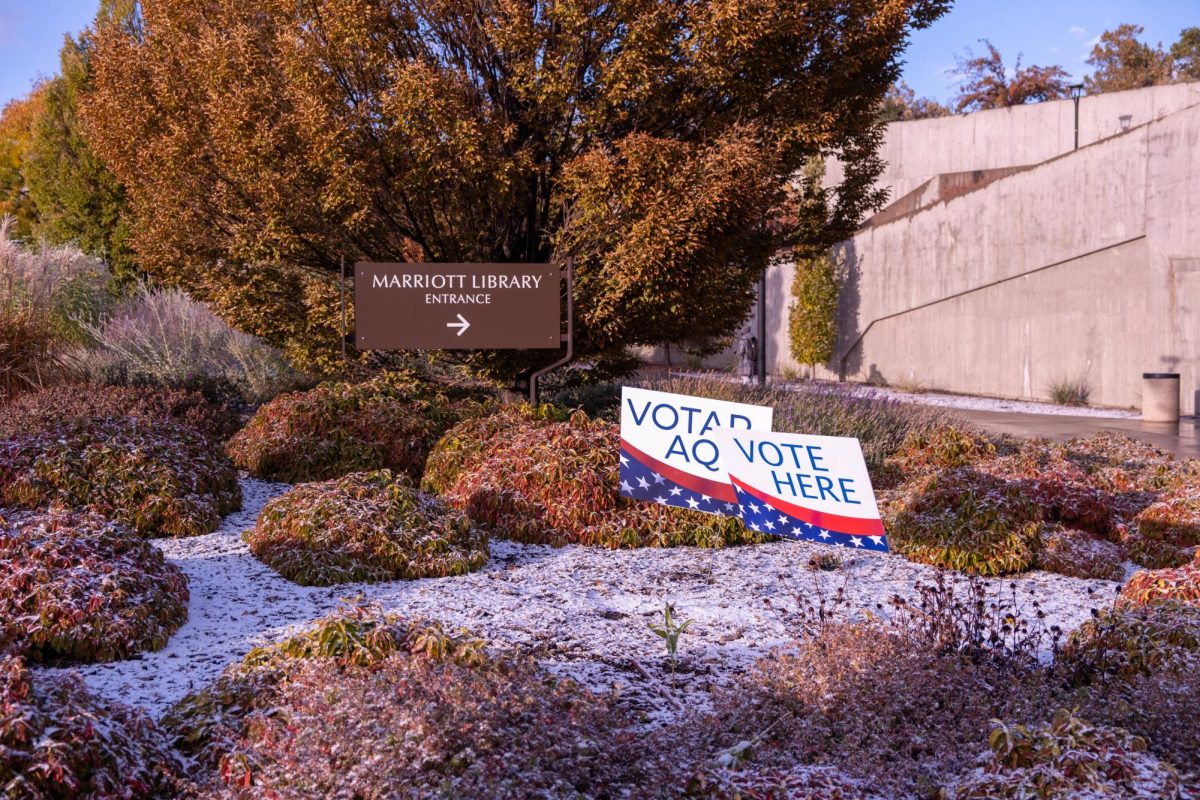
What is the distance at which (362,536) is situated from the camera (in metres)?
5.35

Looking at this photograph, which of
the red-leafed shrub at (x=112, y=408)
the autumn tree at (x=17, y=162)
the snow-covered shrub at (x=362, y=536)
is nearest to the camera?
the snow-covered shrub at (x=362, y=536)

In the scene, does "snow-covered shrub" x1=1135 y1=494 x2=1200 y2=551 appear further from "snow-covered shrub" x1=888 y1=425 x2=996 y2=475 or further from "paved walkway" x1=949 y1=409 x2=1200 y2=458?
"paved walkway" x1=949 y1=409 x2=1200 y2=458

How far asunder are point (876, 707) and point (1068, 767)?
0.66m

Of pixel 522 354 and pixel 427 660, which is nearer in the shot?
pixel 427 660

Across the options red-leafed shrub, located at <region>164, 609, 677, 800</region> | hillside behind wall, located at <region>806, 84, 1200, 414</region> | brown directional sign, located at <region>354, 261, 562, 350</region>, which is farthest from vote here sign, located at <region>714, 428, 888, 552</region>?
hillside behind wall, located at <region>806, 84, 1200, 414</region>

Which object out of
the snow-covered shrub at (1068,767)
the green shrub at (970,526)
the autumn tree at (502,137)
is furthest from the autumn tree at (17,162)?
the snow-covered shrub at (1068,767)

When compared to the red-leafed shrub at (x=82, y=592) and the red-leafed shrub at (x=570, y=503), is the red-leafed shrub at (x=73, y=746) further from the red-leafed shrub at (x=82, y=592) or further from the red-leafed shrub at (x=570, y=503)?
the red-leafed shrub at (x=570, y=503)

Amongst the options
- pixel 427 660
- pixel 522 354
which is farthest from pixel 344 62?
pixel 427 660

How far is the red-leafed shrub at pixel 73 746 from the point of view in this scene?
2.71 metres

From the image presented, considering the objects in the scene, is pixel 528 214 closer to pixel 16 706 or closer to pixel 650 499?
pixel 650 499

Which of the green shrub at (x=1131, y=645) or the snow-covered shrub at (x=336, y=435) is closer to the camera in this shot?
the green shrub at (x=1131, y=645)

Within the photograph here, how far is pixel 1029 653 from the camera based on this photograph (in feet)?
13.3

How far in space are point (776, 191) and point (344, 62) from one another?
12.0 feet

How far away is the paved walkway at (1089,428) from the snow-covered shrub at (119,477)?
8.54 meters
